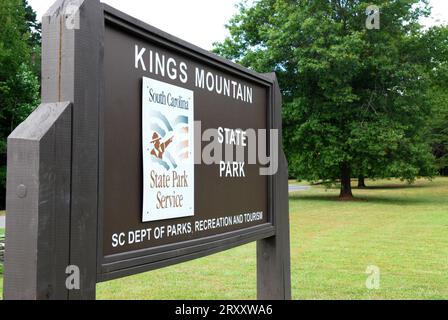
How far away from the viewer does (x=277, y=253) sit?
4164 millimetres

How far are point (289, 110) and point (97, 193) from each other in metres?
21.9

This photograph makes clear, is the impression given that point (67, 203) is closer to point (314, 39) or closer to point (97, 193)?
point (97, 193)

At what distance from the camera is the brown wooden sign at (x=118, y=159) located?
198 centimetres

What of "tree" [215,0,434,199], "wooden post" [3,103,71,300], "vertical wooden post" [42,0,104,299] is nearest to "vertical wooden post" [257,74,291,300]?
"vertical wooden post" [42,0,104,299]

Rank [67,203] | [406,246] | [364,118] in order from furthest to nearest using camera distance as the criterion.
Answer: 1. [364,118]
2. [406,246]
3. [67,203]

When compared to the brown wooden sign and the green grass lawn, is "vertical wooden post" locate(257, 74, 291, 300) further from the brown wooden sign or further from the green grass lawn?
the green grass lawn

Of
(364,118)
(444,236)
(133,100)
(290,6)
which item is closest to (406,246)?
(444,236)

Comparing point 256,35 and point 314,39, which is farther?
point 256,35

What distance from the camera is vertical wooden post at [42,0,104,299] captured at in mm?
2141

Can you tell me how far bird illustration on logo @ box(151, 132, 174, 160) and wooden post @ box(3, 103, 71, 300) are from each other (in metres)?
0.66

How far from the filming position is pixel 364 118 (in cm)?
2325

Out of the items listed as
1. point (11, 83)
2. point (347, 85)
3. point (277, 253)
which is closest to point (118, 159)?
point (277, 253)

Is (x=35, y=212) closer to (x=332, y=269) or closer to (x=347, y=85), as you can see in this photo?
(x=332, y=269)

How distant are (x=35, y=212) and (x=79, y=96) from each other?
0.54 metres
